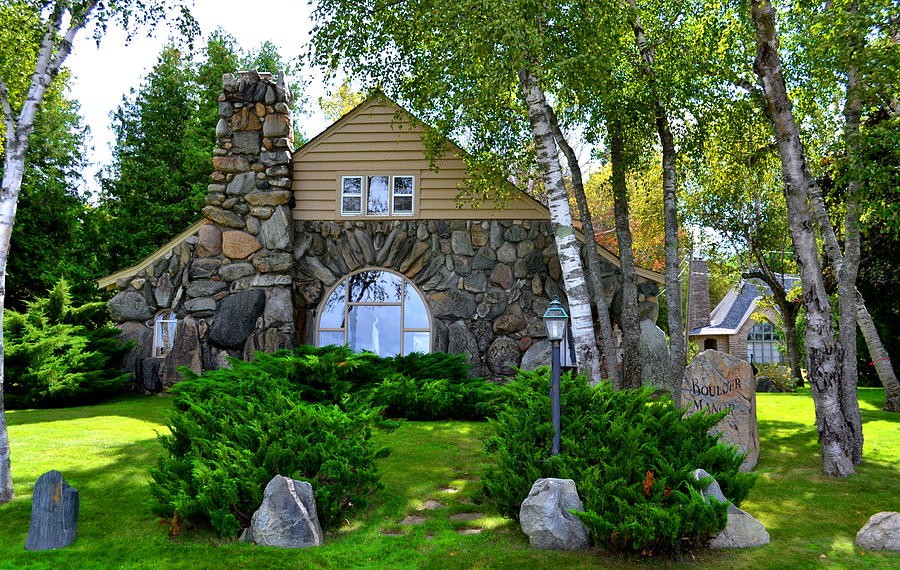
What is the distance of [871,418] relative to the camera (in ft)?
41.2

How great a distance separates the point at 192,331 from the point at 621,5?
32.6ft

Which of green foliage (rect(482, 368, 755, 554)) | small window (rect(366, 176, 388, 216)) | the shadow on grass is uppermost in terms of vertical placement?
small window (rect(366, 176, 388, 216))

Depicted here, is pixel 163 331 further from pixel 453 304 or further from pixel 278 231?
pixel 453 304

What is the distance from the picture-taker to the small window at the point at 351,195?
14.4 m

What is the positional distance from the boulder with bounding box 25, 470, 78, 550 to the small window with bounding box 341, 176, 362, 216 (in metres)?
9.48

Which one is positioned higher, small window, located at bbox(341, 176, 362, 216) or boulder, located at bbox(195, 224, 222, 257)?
small window, located at bbox(341, 176, 362, 216)

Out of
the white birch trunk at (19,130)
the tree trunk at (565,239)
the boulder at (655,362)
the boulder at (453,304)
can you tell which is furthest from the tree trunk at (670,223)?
the white birch trunk at (19,130)

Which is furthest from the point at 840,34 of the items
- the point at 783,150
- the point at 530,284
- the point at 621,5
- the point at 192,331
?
the point at 192,331

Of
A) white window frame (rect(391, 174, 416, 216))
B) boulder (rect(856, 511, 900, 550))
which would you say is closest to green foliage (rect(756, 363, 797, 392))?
white window frame (rect(391, 174, 416, 216))

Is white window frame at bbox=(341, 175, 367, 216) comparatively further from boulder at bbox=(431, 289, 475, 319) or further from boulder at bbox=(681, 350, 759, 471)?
boulder at bbox=(681, 350, 759, 471)

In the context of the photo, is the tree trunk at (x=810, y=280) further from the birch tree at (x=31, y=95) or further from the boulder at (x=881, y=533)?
the birch tree at (x=31, y=95)

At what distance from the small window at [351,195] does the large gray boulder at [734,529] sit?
398 inches

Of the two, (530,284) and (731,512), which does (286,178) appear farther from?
(731,512)

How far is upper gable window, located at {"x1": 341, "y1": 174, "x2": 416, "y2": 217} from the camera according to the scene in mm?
14336
